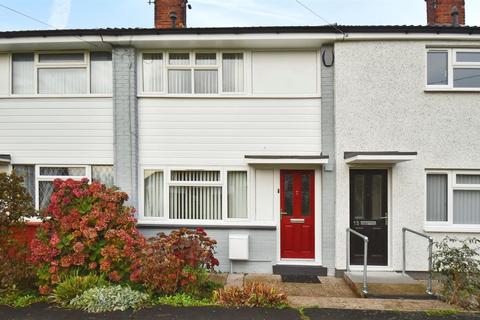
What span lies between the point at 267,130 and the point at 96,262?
14.1ft

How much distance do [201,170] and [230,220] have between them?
51.8 inches

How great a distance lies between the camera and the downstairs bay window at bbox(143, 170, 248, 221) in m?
7.33

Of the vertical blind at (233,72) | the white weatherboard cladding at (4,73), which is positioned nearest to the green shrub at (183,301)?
the vertical blind at (233,72)

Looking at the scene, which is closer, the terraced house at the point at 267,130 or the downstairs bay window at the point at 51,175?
the terraced house at the point at 267,130

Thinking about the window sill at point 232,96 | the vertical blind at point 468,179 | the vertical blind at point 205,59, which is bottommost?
the vertical blind at point 468,179

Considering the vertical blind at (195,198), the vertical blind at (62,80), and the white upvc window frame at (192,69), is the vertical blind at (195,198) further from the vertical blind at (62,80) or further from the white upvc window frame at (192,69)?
the vertical blind at (62,80)

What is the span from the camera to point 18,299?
207 inches

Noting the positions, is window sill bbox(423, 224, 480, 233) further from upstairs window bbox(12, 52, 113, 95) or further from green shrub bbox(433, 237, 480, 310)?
upstairs window bbox(12, 52, 113, 95)

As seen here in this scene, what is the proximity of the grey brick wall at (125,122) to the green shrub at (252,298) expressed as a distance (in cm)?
323

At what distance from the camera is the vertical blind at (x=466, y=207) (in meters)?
7.02

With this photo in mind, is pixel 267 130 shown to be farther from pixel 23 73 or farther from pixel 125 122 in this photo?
pixel 23 73

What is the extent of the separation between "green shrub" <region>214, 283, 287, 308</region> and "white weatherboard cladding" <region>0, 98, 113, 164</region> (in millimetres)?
4089

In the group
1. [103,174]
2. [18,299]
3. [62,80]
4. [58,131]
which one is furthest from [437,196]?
[62,80]

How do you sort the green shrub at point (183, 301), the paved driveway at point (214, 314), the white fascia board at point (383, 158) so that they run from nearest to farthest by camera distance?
the paved driveway at point (214, 314)
the green shrub at point (183, 301)
the white fascia board at point (383, 158)
